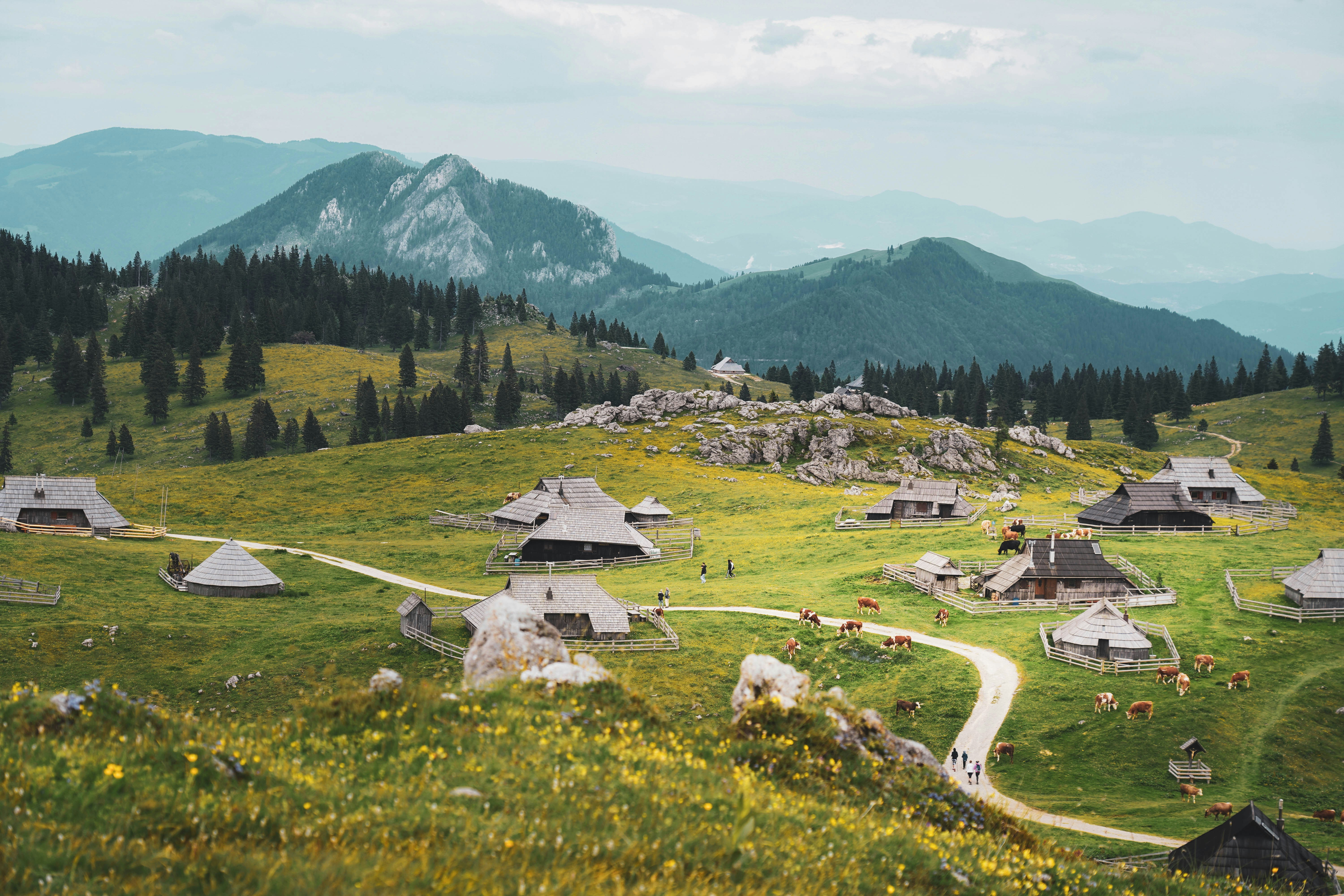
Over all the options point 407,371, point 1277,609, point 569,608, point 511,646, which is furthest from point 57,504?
point 407,371

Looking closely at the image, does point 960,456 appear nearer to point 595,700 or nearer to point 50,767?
point 595,700

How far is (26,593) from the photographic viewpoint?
157ft

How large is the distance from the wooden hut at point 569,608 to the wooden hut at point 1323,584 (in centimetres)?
3939

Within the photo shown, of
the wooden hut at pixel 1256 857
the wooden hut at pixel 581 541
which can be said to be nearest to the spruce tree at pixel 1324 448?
the wooden hut at pixel 581 541

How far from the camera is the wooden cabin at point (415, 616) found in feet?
155

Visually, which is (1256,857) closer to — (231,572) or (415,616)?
(415,616)

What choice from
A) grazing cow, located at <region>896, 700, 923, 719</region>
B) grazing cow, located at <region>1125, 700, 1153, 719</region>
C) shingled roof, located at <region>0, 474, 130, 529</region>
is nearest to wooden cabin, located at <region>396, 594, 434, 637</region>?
grazing cow, located at <region>896, 700, 923, 719</region>

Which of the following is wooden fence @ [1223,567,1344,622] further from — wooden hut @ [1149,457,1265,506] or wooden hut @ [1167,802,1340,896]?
wooden hut @ [1149,457,1265,506]

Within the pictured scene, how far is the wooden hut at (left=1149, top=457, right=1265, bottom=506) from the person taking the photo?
92.8m

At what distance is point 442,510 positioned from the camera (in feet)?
304

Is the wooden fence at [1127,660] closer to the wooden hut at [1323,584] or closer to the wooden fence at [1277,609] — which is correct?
the wooden fence at [1277,609]

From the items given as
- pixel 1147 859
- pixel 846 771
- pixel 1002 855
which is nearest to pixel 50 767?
pixel 846 771

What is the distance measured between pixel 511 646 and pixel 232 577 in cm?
4374

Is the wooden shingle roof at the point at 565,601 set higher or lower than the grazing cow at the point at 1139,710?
higher
